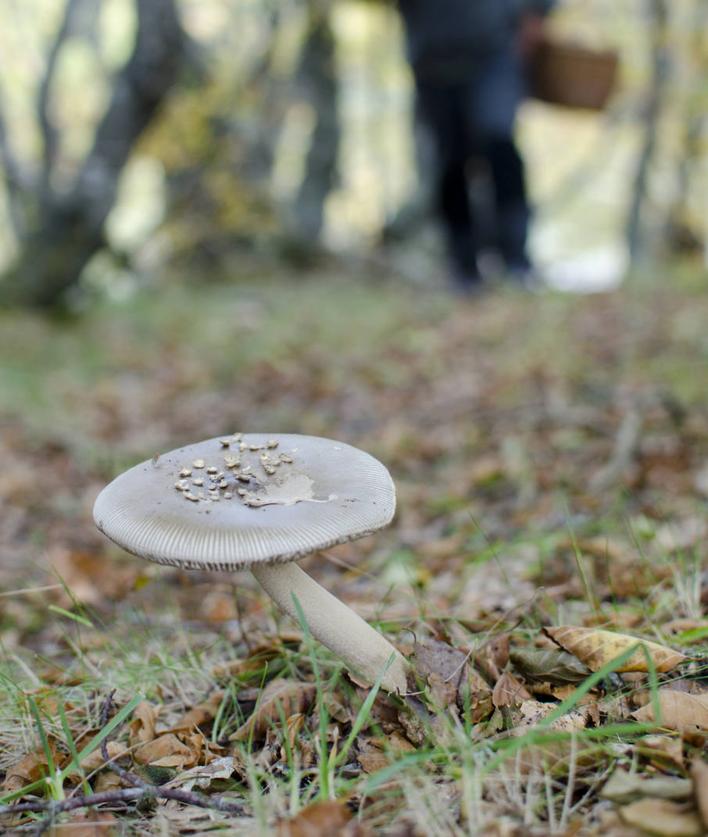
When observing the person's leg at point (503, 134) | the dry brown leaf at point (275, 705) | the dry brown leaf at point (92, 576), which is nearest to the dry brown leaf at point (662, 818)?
the dry brown leaf at point (275, 705)

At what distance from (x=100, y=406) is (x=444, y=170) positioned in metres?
3.46

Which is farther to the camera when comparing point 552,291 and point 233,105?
point 233,105

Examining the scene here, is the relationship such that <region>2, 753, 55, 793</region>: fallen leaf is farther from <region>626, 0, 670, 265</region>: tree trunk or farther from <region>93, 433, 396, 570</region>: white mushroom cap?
<region>626, 0, 670, 265</region>: tree trunk

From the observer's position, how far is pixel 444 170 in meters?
6.70

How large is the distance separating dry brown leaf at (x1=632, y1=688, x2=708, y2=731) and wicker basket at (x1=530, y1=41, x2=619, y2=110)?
568 cm

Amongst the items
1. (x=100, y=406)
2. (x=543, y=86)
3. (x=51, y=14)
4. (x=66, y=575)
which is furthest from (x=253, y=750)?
(x=51, y=14)

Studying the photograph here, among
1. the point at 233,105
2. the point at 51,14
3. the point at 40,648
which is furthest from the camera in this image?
the point at 51,14

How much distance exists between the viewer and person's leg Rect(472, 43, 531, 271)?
6.16 metres

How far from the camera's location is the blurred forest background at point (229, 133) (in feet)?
21.7

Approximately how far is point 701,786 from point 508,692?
48 cm

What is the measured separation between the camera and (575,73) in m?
6.18

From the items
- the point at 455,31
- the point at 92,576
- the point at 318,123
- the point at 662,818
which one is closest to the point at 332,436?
the point at 92,576

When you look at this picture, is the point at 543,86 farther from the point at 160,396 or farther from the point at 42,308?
the point at 42,308

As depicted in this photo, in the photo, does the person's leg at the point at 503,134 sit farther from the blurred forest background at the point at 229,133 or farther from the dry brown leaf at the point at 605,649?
the dry brown leaf at the point at 605,649
